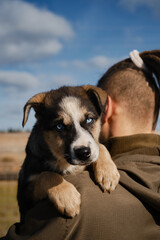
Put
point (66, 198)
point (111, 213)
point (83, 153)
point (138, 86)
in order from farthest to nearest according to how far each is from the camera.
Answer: point (138, 86) < point (83, 153) < point (66, 198) < point (111, 213)

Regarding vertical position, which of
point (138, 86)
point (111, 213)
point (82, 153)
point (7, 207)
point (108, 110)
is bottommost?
point (7, 207)

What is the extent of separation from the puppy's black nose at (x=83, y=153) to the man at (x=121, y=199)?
0.30m

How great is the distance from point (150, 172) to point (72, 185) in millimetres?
719

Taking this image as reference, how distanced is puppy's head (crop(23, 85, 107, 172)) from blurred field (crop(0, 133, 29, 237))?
263 cm

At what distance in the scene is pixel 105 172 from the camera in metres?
2.72

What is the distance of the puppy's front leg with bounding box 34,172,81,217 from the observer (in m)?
2.25

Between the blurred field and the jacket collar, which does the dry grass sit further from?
the jacket collar

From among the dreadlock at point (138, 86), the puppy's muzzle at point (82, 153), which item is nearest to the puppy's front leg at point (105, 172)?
the puppy's muzzle at point (82, 153)

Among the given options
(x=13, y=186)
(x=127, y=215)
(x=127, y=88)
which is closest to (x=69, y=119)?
(x=127, y=88)

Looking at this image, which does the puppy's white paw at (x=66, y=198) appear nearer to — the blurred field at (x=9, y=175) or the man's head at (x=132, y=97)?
the man's head at (x=132, y=97)

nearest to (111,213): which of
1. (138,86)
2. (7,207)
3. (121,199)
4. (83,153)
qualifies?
(121,199)

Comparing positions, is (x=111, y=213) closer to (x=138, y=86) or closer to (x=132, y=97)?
(x=132, y=97)

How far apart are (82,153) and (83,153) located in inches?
0.7

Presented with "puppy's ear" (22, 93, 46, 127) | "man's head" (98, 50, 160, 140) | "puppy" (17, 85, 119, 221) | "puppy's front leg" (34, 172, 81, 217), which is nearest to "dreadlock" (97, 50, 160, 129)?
"man's head" (98, 50, 160, 140)
